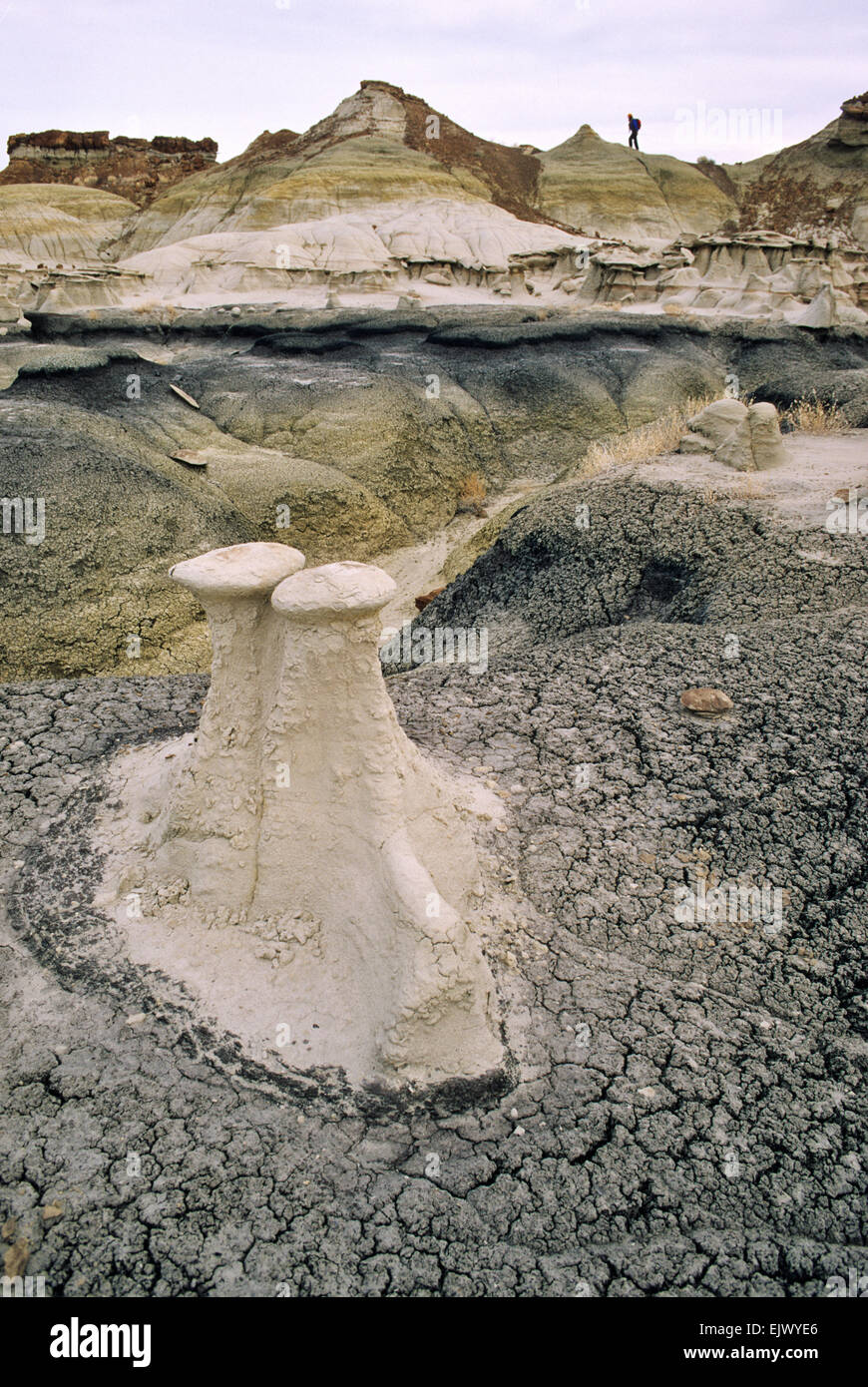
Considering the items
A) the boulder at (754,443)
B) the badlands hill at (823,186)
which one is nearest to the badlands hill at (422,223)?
the badlands hill at (823,186)

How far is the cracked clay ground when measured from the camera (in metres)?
1.72

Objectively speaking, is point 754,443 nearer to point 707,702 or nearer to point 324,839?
point 707,702

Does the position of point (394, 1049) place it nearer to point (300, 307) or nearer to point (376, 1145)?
point (376, 1145)

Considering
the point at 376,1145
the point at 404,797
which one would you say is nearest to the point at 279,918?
the point at 404,797

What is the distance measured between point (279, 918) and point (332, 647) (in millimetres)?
836

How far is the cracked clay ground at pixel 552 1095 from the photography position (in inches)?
67.8

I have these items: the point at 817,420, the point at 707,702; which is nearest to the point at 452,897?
the point at 707,702

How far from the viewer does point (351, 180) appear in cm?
2609

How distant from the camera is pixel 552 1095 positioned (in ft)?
6.87

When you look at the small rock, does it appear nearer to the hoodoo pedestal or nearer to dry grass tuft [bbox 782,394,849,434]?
the hoodoo pedestal

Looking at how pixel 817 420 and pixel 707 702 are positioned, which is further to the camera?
pixel 817 420
